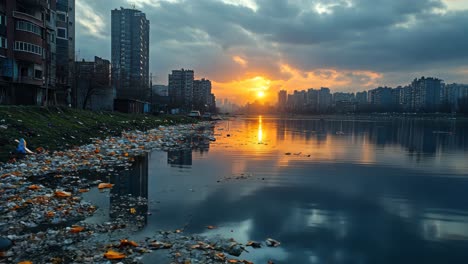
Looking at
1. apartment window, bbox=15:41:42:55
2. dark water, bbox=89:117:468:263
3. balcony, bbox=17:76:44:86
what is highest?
apartment window, bbox=15:41:42:55

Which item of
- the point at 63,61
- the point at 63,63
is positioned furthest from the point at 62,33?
the point at 63,63

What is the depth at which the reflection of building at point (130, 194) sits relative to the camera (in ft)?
32.0

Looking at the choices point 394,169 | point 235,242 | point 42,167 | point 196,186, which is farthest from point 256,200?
point 394,169

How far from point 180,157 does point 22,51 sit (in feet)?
102

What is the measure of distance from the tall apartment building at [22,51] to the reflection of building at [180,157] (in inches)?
1059

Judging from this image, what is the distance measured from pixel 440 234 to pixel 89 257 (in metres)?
8.78

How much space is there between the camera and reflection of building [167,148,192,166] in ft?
67.4

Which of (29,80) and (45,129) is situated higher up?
(29,80)

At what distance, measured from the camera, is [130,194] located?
12.1 m

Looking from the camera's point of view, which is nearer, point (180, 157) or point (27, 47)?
point (180, 157)

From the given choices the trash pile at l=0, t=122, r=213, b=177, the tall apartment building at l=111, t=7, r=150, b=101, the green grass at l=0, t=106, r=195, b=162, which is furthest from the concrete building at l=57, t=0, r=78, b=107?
the tall apartment building at l=111, t=7, r=150, b=101

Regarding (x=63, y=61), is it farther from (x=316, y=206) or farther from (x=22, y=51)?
(x=316, y=206)

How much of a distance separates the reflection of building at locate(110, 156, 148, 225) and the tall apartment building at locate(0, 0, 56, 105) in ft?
108

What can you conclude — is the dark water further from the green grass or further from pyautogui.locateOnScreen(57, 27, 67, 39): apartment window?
pyautogui.locateOnScreen(57, 27, 67, 39): apartment window
